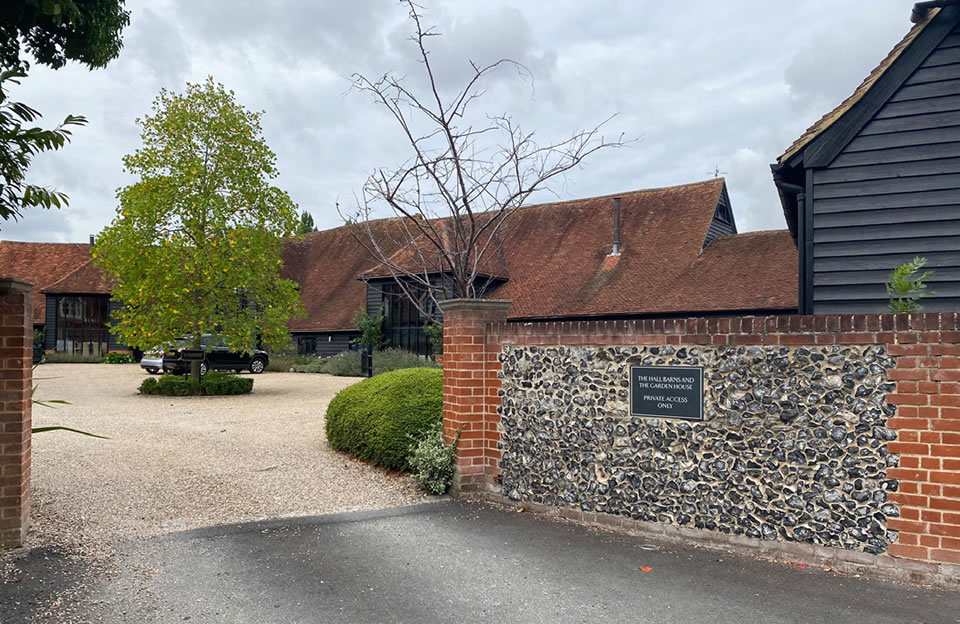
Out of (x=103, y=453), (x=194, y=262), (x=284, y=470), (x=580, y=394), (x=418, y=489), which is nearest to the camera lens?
(x=580, y=394)

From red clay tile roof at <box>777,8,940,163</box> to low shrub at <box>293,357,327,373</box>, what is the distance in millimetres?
21716

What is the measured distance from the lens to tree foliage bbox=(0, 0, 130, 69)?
6.25 meters

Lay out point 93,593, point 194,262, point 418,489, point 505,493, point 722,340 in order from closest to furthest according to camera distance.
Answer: point 93,593 → point 722,340 → point 505,493 → point 418,489 → point 194,262

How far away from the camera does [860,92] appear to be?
832 centimetres

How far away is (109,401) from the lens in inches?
640

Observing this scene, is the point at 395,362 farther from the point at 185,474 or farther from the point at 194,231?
the point at 185,474

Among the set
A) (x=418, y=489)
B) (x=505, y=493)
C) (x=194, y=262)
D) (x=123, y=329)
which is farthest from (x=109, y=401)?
(x=505, y=493)

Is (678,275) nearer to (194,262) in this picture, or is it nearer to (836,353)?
(194,262)

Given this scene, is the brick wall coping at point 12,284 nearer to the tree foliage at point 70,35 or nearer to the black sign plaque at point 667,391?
the tree foliage at point 70,35

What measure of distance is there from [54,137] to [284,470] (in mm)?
4778

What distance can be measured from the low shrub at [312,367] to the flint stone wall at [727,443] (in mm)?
21914

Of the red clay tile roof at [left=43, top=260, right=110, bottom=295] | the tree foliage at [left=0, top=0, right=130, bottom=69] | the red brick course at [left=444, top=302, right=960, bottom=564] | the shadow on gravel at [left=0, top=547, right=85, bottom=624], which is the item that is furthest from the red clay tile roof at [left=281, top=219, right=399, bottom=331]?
the red brick course at [left=444, top=302, right=960, bottom=564]

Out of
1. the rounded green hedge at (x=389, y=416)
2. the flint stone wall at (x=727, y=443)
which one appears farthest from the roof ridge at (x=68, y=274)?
the flint stone wall at (x=727, y=443)

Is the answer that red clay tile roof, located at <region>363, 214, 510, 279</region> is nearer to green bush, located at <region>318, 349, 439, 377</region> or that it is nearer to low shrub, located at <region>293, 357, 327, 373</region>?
green bush, located at <region>318, 349, 439, 377</region>
